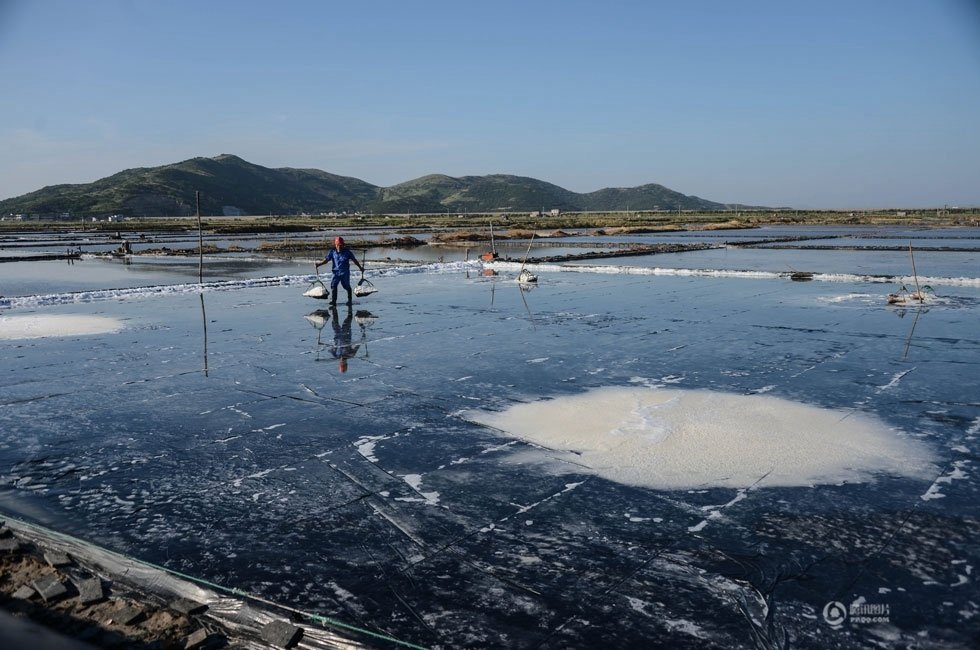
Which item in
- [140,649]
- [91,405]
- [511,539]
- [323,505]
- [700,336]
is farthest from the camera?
[700,336]

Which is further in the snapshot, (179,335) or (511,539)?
(179,335)

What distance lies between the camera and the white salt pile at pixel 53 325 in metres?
12.2

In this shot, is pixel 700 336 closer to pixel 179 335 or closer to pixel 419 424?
pixel 419 424

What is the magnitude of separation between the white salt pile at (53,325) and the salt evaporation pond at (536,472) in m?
0.31

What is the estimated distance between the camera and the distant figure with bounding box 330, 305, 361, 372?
32.5 ft

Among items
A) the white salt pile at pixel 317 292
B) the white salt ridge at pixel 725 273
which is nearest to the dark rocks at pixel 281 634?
the white salt pile at pixel 317 292

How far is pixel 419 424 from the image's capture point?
693cm

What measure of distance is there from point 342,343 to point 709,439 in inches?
249

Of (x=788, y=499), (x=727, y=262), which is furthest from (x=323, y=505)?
(x=727, y=262)

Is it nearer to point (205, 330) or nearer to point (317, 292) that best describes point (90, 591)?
point (205, 330)

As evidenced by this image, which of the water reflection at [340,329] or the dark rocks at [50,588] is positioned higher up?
the water reflection at [340,329]

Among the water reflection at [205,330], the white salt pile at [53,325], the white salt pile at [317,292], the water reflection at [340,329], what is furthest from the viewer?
the white salt pile at [317,292]

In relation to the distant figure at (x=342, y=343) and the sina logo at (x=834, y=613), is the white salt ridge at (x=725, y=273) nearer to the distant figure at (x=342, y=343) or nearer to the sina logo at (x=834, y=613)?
the distant figure at (x=342, y=343)

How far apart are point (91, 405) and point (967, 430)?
8476 mm
